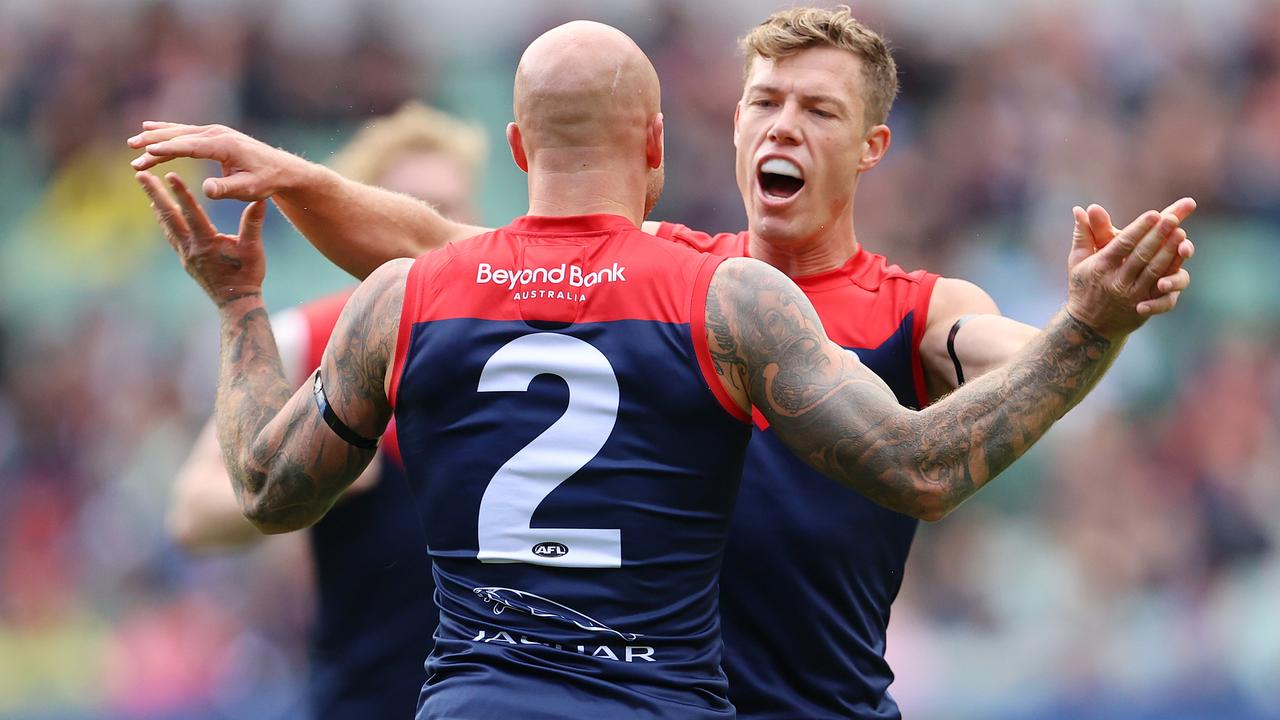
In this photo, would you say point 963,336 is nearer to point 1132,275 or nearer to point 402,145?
point 1132,275

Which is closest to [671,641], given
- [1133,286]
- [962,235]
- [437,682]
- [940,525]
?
[437,682]

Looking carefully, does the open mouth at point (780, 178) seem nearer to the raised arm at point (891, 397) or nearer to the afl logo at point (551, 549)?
the raised arm at point (891, 397)

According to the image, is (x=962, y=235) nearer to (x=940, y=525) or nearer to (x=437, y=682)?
(x=940, y=525)

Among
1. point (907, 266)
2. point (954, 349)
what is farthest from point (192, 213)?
point (907, 266)

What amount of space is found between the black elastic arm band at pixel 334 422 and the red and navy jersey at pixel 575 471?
21cm

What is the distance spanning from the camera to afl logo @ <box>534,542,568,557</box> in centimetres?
300

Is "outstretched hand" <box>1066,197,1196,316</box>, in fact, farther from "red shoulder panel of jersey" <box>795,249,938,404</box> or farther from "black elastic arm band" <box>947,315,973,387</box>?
"red shoulder panel of jersey" <box>795,249,938,404</box>

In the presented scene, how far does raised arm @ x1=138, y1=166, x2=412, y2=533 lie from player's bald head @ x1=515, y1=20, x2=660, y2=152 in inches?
17.7

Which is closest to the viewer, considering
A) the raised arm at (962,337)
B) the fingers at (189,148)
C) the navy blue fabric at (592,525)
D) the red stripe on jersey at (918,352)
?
the navy blue fabric at (592,525)

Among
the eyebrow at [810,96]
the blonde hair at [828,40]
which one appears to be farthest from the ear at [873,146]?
the eyebrow at [810,96]

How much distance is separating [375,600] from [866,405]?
2.40 m

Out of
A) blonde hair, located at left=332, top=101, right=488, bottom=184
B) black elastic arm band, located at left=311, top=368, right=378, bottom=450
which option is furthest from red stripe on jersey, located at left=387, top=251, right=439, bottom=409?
blonde hair, located at left=332, top=101, right=488, bottom=184

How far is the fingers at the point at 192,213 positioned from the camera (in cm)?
371

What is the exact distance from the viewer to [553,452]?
3.01 metres
